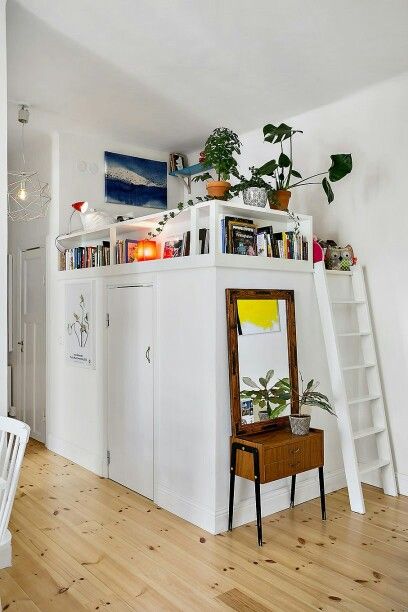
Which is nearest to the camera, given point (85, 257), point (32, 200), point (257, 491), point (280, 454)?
point (257, 491)

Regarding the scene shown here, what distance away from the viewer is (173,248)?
361cm

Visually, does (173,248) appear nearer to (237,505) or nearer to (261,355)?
(261,355)

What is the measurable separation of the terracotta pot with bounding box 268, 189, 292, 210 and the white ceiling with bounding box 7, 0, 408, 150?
838 mm

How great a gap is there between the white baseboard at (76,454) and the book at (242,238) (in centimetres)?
208

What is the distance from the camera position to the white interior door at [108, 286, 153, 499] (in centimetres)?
366

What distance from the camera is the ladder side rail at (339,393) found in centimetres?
343

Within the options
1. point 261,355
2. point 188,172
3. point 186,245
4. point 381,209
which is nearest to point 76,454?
point 261,355

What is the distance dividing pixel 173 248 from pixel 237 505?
176 cm

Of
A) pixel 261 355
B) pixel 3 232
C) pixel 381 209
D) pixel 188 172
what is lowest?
pixel 261 355

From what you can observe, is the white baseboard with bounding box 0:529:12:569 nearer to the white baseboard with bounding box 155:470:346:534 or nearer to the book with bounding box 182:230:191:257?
the white baseboard with bounding box 155:470:346:534

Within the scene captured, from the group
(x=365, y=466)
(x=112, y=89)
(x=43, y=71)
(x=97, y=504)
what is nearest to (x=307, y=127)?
(x=112, y=89)

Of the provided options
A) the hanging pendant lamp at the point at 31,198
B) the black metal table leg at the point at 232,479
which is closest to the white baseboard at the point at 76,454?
the black metal table leg at the point at 232,479

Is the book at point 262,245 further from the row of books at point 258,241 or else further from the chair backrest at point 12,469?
the chair backrest at point 12,469

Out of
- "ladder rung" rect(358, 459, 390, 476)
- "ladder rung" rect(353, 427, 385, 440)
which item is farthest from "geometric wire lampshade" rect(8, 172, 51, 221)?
"ladder rung" rect(358, 459, 390, 476)
